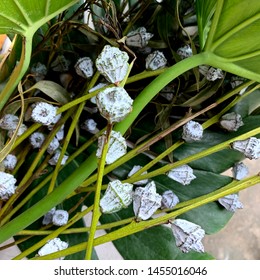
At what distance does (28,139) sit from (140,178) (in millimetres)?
99

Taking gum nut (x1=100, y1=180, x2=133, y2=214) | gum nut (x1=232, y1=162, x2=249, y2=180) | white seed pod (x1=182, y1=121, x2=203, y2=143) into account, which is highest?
gum nut (x1=100, y1=180, x2=133, y2=214)

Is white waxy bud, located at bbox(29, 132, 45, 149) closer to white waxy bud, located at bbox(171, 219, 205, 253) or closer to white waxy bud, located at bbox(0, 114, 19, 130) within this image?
white waxy bud, located at bbox(0, 114, 19, 130)

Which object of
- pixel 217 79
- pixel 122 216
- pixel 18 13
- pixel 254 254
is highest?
pixel 18 13

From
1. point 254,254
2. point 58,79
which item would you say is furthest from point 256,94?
point 254,254

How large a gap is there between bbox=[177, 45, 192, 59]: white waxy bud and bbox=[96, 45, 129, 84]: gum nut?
0.37 feet

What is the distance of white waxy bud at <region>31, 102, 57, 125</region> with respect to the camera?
1.19ft

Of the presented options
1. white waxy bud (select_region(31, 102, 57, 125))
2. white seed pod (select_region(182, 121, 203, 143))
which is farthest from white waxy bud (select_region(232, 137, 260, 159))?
white waxy bud (select_region(31, 102, 57, 125))

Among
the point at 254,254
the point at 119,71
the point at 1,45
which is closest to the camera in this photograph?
the point at 119,71

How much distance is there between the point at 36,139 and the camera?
1.35 ft

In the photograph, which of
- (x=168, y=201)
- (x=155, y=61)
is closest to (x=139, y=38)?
(x=155, y=61)

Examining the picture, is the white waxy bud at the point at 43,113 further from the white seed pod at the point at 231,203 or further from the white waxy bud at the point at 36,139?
the white seed pod at the point at 231,203

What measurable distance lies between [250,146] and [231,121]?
5cm

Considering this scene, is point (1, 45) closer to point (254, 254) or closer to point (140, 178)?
point (140, 178)

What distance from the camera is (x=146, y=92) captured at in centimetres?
34
